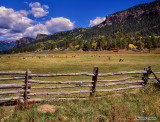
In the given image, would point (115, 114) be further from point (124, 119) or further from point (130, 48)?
point (130, 48)

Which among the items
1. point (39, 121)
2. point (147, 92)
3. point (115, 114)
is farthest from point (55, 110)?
point (147, 92)

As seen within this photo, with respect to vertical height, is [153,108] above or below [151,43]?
below

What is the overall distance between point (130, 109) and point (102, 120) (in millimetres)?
1509

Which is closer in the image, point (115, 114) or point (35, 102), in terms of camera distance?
point (115, 114)

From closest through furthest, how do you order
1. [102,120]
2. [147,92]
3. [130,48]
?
1. [102,120]
2. [147,92]
3. [130,48]

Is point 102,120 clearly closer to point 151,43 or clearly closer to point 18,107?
point 18,107

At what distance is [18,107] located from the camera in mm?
5102

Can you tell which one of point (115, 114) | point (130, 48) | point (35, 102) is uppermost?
point (130, 48)

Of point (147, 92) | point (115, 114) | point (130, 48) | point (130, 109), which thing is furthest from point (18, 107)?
point (130, 48)

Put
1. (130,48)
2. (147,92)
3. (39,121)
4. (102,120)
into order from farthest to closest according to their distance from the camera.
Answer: (130,48), (147,92), (102,120), (39,121)

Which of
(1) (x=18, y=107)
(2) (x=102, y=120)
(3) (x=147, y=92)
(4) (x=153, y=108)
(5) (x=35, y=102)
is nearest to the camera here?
(2) (x=102, y=120)

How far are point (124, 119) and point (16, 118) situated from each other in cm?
420

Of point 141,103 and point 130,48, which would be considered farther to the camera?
point 130,48

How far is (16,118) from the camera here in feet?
13.6
